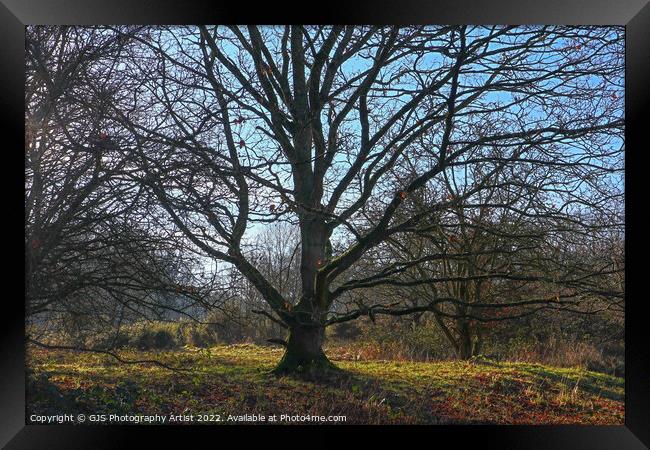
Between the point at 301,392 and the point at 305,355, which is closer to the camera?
the point at 301,392

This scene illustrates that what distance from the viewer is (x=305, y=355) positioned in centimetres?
511

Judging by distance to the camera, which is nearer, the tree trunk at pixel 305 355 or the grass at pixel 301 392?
the grass at pixel 301 392

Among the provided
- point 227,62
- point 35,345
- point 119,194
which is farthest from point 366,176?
point 35,345

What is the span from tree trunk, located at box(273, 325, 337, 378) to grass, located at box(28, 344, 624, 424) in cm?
11

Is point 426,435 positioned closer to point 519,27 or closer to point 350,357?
point 350,357

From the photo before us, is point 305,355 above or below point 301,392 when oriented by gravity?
above

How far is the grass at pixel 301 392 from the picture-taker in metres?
4.63

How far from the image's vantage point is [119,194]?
473cm

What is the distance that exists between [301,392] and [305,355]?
0.42 metres
